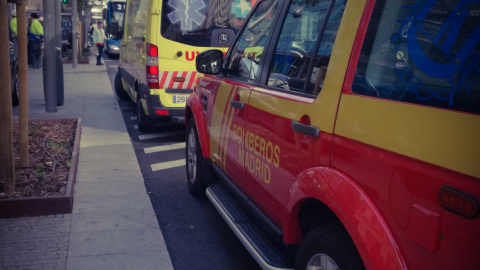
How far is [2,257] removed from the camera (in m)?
3.81

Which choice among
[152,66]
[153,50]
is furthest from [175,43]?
[152,66]

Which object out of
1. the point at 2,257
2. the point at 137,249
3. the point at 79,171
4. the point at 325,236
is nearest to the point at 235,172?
the point at 137,249

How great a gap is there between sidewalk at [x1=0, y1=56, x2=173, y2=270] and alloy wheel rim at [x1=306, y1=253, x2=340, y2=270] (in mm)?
1537

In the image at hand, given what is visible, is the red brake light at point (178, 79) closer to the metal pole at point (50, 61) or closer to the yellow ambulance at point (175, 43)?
the yellow ambulance at point (175, 43)

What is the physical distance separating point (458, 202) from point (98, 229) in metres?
3.41

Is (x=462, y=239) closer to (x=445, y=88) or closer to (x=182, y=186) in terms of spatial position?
(x=445, y=88)

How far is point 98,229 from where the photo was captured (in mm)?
4387

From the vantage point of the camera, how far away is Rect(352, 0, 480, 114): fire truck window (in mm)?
1733

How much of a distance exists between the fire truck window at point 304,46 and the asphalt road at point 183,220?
1.48m

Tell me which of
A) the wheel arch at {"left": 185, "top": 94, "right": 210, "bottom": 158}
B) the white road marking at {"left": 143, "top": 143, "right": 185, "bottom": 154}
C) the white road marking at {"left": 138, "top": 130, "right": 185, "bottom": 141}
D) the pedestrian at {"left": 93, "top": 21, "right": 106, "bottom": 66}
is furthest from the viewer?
the pedestrian at {"left": 93, "top": 21, "right": 106, "bottom": 66}

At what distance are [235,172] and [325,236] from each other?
1.58m

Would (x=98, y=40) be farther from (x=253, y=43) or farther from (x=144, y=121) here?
(x=253, y=43)

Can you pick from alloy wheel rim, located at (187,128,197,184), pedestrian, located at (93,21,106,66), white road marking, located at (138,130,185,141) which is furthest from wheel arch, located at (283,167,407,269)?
pedestrian, located at (93,21,106,66)

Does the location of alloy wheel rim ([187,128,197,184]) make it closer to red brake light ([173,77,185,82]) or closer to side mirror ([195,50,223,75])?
side mirror ([195,50,223,75])
